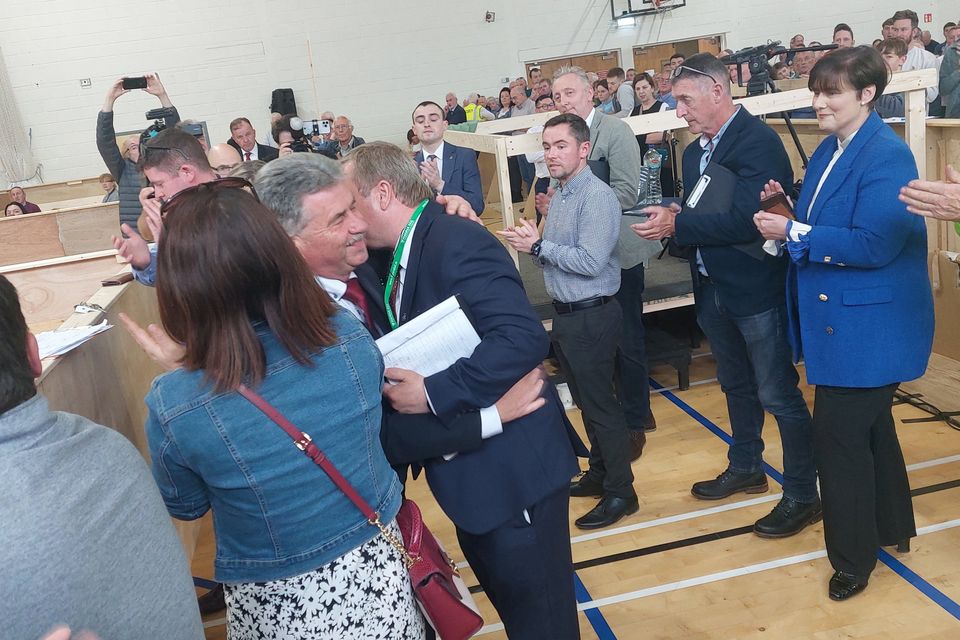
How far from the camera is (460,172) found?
5395 millimetres

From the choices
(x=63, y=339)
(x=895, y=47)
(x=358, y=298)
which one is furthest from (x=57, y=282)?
(x=895, y=47)

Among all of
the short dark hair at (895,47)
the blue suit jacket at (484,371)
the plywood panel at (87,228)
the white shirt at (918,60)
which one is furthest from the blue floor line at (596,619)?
the white shirt at (918,60)

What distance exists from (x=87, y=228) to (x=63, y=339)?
493cm

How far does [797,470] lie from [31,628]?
2.91 metres

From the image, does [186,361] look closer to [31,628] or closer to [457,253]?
[31,628]

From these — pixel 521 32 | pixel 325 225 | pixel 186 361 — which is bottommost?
pixel 186 361

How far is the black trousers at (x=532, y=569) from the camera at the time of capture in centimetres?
190

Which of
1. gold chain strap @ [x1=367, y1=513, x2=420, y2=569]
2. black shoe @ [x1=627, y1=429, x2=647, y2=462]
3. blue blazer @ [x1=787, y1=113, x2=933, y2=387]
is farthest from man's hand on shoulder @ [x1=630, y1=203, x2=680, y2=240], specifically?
gold chain strap @ [x1=367, y1=513, x2=420, y2=569]

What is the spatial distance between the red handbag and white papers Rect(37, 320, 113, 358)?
861 millimetres

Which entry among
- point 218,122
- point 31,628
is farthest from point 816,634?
point 218,122

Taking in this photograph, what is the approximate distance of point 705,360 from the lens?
18.1 ft

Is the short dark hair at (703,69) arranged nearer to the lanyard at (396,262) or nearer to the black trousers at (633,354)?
the black trousers at (633,354)

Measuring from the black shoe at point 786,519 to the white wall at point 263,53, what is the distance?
1259cm

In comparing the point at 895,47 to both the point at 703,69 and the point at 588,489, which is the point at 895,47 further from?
the point at 588,489
